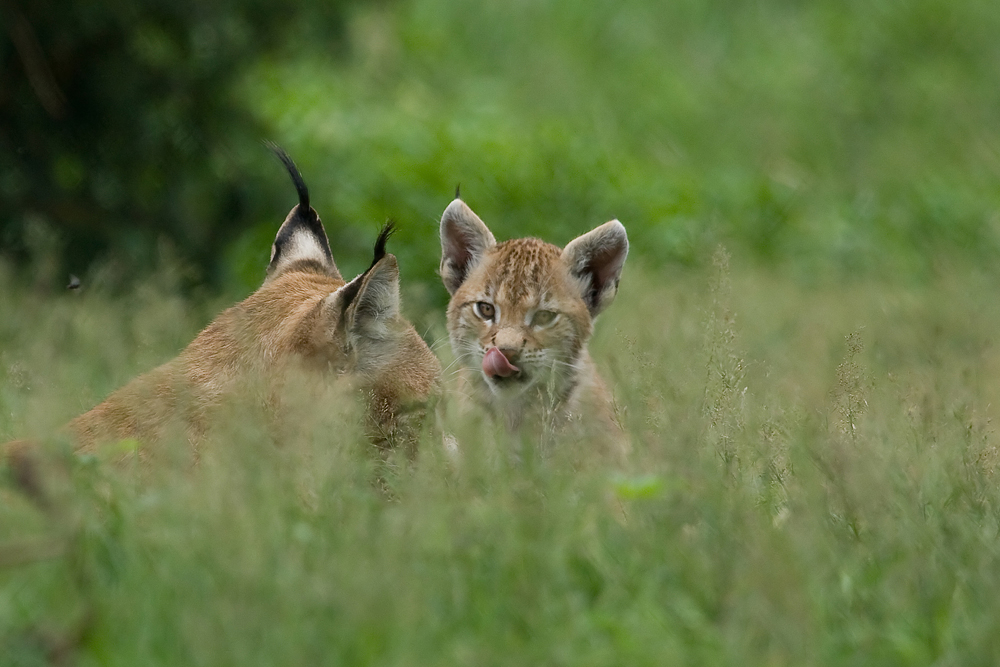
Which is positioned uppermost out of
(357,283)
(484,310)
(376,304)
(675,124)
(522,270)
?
(357,283)

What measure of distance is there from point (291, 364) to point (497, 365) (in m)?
1.31

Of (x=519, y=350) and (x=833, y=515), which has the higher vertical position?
(x=833, y=515)

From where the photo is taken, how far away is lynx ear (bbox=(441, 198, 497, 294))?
5.11 m

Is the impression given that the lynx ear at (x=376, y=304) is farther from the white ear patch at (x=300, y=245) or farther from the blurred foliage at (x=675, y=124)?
the blurred foliage at (x=675, y=124)

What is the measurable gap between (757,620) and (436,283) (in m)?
5.25

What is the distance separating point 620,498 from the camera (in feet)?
10.4

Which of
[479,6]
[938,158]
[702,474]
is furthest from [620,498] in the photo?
[479,6]

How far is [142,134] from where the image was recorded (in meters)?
6.96

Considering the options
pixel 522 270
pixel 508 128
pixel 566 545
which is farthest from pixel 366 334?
pixel 508 128

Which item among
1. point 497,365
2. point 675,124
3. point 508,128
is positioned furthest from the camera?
point 675,124

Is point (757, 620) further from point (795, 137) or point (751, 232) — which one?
point (795, 137)

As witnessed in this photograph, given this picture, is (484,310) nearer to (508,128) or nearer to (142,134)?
(142,134)

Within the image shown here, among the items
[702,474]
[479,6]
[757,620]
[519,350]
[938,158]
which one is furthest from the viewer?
[479,6]

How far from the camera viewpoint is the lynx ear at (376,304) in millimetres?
3340
